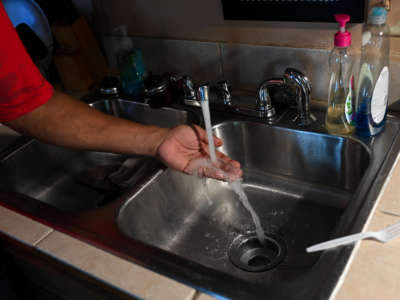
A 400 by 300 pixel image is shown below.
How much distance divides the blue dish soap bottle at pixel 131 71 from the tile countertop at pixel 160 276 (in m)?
0.56

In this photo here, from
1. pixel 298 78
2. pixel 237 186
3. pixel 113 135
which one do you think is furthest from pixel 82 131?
pixel 298 78

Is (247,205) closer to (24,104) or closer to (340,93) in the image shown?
(340,93)

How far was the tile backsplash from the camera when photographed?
1.05m

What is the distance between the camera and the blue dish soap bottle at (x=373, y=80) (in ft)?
2.92

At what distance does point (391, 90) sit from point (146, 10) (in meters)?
0.72

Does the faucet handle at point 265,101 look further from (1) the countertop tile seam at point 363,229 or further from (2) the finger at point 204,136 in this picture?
(1) the countertop tile seam at point 363,229

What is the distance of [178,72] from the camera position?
4.32 feet

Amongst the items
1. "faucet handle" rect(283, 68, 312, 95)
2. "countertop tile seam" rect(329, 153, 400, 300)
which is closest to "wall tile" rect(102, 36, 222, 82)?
"faucet handle" rect(283, 68, 312, 95)

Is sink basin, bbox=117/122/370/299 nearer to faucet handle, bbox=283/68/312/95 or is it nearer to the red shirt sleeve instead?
faucet handle, bbox=283/68/312/95

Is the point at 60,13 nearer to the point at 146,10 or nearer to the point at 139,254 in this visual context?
the point at 146,10

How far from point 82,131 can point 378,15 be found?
667 millimetres

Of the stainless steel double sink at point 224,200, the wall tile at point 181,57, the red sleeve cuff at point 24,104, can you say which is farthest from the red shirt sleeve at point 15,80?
the wall tile at point 181,57

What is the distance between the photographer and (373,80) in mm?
914

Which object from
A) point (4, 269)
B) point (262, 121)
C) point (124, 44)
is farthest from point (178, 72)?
point (4, 269)
